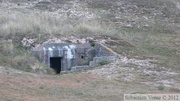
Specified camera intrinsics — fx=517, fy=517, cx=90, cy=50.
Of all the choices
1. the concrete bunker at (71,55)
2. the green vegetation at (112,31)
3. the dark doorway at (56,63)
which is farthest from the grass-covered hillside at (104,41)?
the dark doorway at (56,63)

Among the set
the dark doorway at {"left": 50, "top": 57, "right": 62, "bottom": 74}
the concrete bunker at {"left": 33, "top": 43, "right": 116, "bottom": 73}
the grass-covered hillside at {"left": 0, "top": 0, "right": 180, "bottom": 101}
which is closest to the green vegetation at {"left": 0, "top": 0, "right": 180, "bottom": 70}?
the grass-covered hillside at {"left": 0, "top": 0, "right": 180, "bottom": 101}

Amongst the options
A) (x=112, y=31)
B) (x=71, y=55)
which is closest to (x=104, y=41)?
(x=71, y=55)

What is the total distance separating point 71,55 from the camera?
2433 centimetres

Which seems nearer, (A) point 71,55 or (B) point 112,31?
(A) point 71,55

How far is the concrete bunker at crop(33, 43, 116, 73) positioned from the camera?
23844 mm

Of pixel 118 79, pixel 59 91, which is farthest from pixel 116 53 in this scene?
pixel 59 91

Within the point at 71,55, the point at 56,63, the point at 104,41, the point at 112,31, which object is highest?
the point at 112,31

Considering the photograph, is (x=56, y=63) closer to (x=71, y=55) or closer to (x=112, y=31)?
(x=71, y=55)

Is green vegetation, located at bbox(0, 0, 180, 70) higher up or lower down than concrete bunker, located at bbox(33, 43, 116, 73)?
higher up

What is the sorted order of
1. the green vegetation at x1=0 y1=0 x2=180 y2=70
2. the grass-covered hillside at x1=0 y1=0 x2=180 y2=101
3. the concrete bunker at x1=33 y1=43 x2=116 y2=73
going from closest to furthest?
the grass-covered hillside at x1=0 y1=0 x2=180 y2=101 < the concrete bunker at x1=33 y1=43 x2=116 y2=73 < the green vegetation at x1=0 y1=0 x2=180 y2=70

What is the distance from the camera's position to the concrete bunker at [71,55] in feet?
78.2

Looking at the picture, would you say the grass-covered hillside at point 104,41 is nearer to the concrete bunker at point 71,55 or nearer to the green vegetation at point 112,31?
the green vegetation at point 112,31

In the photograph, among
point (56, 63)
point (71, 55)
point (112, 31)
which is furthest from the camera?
point (112, 31)

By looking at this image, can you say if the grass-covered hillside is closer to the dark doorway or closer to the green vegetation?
the green vegetation
